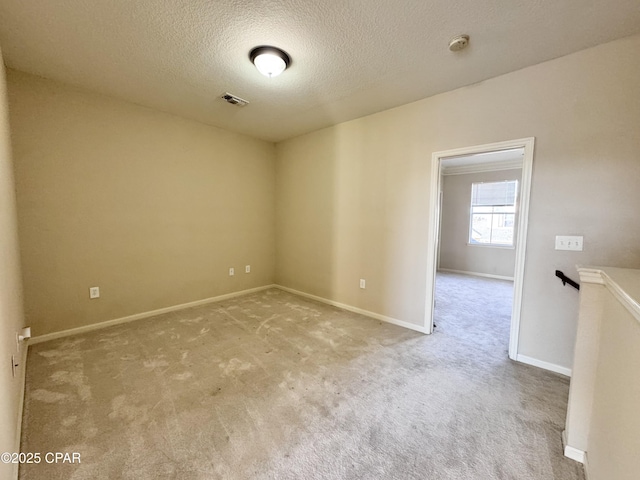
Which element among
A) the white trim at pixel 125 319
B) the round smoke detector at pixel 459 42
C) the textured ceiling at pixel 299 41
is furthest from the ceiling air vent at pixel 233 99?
the white trim at pixel 125 319

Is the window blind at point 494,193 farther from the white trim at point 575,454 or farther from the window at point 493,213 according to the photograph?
the white trim at point 575,454

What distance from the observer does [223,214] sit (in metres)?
4.05

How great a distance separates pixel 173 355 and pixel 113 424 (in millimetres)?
824

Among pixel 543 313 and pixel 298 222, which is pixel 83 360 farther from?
pixel 543 313

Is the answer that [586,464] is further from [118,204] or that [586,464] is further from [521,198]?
[118,204]

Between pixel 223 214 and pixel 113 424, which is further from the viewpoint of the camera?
pixel 223 214

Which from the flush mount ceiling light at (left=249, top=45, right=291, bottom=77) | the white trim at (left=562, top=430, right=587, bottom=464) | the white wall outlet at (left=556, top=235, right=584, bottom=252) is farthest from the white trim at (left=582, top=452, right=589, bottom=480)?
the flush mount ceiling light at (left=249, top=45, right=291, bottom=77)

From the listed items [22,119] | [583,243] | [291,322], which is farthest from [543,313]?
[22,119]

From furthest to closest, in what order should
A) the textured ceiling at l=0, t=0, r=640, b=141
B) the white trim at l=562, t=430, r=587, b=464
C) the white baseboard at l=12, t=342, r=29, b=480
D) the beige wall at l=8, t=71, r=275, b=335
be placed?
the beige wall at l=8, t=71, r=275, b=335
the textured ceiling at l=0, t=0, r=640, b=141
the white trim at l=562, t=430, r=587, b=464
the white baseboard at l=12, t=342, r=29, b=480

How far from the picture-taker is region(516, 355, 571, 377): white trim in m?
2.17

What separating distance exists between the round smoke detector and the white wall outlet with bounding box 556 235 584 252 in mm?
1745

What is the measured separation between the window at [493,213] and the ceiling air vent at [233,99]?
5.66m

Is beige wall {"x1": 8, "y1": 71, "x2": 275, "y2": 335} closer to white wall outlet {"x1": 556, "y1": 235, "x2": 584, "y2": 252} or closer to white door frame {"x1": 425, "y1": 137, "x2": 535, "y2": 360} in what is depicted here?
white door frame {"x1": 425, "y1": 137, "x2": 535, "y2": 360}

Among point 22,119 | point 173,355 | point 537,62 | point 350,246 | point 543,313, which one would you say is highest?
point 537,62
